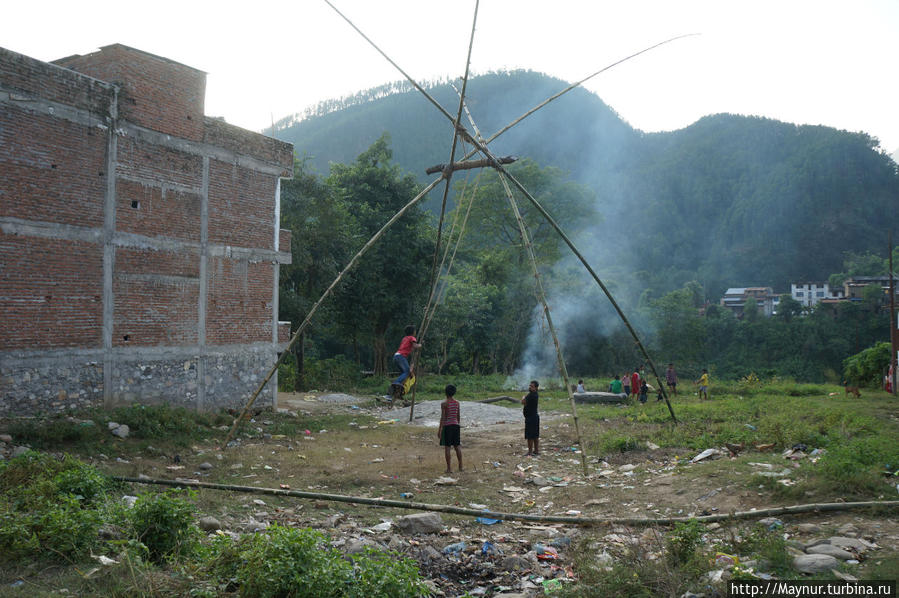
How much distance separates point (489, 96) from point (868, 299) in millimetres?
55415

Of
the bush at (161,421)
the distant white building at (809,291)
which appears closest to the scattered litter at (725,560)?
the bush at (161,421)

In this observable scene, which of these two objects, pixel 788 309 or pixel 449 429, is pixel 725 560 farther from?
pixel 788 309

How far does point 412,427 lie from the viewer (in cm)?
1264

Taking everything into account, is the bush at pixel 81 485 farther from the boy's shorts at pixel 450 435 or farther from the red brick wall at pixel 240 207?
the red brick wall at pixel 240 207

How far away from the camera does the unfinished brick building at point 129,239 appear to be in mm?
9070

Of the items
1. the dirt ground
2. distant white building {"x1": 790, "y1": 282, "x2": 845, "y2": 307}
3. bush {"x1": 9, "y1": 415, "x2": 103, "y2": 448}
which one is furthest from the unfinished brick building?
distant white building {"x1": 790, "y1": 282, "x2": 845, "y2": 307}

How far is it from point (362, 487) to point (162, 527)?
3.35 m

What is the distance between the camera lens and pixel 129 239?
10.5 m

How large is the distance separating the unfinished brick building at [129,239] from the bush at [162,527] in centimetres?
591

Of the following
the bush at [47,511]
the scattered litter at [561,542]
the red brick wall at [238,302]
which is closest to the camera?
A: the bush at [47,511]

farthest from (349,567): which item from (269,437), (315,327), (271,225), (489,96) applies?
(489,96)

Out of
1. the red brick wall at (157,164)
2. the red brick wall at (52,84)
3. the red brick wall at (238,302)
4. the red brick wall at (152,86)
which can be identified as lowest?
the red brick wall at (238,302)

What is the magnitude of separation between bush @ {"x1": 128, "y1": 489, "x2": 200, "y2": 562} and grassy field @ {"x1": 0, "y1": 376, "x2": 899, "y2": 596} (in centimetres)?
1

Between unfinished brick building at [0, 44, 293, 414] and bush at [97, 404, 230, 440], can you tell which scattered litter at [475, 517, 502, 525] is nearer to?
bush at [97, 404, 230, 440]
